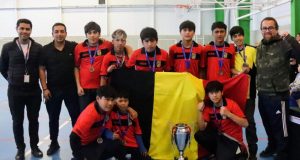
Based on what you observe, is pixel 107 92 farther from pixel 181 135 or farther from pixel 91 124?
pixel 181 135

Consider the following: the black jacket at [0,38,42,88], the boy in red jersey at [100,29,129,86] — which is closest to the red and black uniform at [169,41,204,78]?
the boy in red jersey at [100,29,129,86]

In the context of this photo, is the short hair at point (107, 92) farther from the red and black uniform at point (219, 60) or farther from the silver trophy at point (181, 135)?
the red and black uniform at point (219, 60)

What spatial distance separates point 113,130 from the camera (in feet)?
13.1

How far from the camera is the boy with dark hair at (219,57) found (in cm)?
415

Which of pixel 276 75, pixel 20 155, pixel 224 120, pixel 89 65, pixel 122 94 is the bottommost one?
pixel 20 155

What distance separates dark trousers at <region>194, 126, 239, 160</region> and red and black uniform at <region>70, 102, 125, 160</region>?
96cm

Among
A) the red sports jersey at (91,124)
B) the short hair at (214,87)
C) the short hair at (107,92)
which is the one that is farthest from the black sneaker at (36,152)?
the short hair at (214,87)

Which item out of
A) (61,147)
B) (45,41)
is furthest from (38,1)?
(61,147)

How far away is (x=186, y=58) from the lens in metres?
4.13

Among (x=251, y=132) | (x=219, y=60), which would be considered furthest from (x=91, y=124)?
(x=251, y=132)

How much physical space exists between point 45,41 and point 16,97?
15353 millimetres

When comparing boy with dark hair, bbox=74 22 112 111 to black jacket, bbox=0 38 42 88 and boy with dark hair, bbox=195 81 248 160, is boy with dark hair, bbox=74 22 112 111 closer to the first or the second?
black jacket, bbox=0 38 42 88

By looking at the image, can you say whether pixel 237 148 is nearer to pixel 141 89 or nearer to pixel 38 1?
pixel 141 89

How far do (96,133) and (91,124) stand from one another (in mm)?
211
